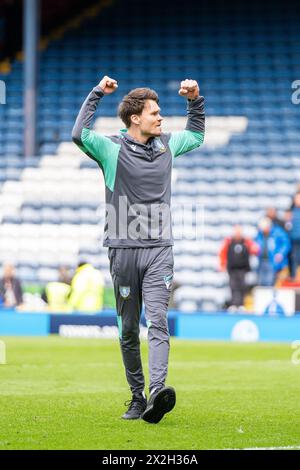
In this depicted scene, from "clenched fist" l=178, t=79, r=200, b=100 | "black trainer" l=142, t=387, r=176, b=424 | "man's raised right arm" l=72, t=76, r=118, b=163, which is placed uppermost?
"clenched fist" l=178, t=79, r=200, b=100

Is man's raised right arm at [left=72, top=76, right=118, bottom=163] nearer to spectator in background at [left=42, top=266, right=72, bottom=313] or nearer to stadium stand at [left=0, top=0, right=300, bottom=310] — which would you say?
spectator in background at [left=42, top=266, right=72, bottom=313]

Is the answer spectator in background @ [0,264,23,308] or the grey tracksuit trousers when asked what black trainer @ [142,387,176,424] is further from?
spectator in background @ [0,264,23,308]

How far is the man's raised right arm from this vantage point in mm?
7387

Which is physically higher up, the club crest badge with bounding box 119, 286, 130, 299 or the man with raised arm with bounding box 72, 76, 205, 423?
the man with raised arm with bounding box 72, 76, 205, 423

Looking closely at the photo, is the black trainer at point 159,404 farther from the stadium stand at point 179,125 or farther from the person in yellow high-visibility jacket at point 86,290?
the stadium stand at point 179,125

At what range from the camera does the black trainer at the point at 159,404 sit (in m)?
7.02

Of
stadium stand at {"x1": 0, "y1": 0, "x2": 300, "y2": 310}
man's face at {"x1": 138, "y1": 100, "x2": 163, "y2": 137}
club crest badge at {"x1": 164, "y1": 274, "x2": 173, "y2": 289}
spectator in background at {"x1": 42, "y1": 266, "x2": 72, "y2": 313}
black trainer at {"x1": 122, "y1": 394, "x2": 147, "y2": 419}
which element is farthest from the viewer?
stadium stand at {"x1": 0, "y1": 0, "x2": 300, "y2": 310}

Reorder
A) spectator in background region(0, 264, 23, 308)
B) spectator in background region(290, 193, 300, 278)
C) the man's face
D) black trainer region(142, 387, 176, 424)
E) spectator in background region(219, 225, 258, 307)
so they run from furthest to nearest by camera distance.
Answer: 1. spectator in background region(0, 264, 23, 308)
2. spectator in background region(219, 225, 258, 307)
3. spectator in background region(290, 193, 300, 278)
4. the man's face
5. black trainer region(142, 387, 176, 424)

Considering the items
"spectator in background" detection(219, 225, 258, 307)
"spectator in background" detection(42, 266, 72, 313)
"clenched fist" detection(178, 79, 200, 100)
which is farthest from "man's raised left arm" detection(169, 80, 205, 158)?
"spectator in background" detection(42, 266, 72, 313)

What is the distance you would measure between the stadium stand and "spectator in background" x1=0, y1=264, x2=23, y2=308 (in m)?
2.59

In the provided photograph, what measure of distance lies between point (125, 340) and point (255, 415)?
1.20 metres

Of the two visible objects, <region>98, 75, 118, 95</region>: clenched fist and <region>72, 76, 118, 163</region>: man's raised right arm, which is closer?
<region>72, 76, 118, 163</region>: man's raised right arm

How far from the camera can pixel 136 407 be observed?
7.68m

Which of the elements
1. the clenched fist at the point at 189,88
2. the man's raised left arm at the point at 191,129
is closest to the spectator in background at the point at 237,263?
the man's raised left arm at the point at 191,129
